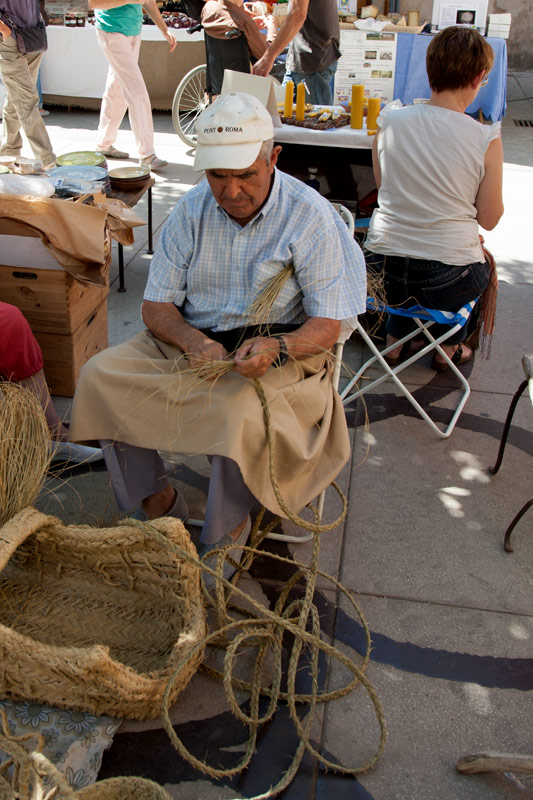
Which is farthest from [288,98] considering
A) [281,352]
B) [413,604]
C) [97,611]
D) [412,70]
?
[97,611]

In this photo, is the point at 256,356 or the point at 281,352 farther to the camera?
the point at 281,352

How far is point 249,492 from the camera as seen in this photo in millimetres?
2436

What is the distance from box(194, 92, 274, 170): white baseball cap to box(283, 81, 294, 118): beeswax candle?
2.50 meters

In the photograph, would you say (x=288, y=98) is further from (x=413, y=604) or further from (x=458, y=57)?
(x=413, y=604)

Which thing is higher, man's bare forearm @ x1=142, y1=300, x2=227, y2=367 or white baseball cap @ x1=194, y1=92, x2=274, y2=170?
white baseball cap @ x1=194, y1=92, x2=274, y2=170

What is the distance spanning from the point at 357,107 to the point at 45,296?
233cm

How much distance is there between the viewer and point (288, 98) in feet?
15.0

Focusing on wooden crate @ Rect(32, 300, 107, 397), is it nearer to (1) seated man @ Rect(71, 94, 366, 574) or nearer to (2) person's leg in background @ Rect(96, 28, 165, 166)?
(1) seated man @ Rect(71, 94, 366, 574)

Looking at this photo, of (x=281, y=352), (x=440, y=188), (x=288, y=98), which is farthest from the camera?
(x=288, y=98)

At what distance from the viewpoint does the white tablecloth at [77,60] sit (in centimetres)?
846

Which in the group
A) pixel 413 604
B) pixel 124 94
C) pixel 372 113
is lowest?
pixel 413 604

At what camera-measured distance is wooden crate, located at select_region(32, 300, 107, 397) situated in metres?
3.37

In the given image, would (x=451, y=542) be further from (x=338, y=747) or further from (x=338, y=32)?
(x=338, y=32)

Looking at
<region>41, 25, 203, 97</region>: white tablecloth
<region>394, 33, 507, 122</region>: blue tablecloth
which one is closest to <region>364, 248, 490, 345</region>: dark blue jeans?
<region>394, 33, 507, 122</region>: blue tablecloth
